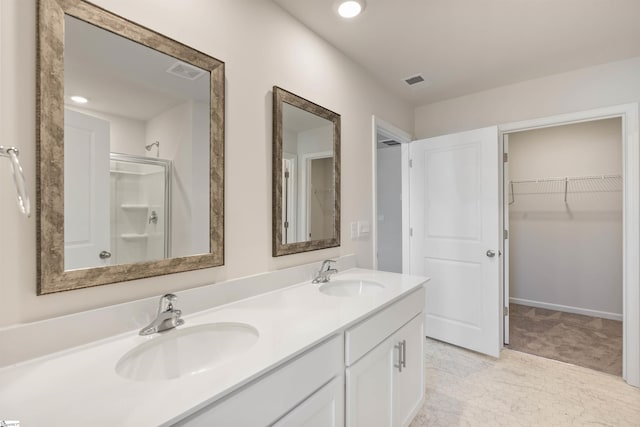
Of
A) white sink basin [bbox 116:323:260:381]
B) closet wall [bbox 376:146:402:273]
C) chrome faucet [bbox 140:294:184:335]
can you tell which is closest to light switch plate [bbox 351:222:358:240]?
white sink basin [bbox 116:323:260:381]

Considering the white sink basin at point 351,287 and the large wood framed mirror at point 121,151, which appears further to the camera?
the white sink basin at point 351,287

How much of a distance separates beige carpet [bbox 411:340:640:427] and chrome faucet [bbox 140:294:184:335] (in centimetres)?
152

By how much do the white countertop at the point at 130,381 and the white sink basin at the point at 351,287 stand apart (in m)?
0.54

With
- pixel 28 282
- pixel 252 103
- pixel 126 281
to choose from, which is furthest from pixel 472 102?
pixel 28 282

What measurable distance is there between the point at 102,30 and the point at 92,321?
949 millimetres

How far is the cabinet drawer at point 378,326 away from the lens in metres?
→ 1.13

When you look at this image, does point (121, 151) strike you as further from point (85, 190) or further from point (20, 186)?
point (20, 186)

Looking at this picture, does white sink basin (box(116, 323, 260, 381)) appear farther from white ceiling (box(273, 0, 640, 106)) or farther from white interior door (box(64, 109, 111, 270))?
white ceiling (box(273, 0, 640, 106))

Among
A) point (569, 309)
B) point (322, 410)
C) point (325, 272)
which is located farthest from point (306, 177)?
point (569, 309)

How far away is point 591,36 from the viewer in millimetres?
1843

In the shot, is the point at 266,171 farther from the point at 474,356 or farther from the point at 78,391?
the point at 474,356

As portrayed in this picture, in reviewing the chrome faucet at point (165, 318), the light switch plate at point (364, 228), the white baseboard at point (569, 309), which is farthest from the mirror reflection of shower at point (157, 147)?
the white baseboard at point (569, 309)

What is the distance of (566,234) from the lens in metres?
3.49

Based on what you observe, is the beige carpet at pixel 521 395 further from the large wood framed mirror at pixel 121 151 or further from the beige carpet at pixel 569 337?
the large wood framed mirror at pixel 121 151
